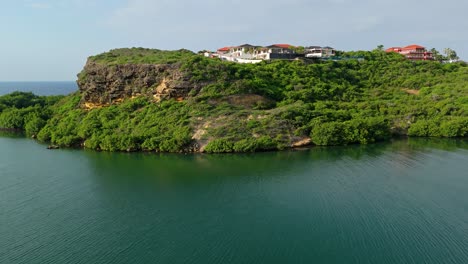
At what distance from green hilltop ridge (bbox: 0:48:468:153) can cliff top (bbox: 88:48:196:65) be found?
0.56 feet

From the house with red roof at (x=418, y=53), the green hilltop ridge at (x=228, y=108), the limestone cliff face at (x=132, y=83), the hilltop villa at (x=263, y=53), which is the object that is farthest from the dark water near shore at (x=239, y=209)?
the house with red roof at (x=418, y=53)

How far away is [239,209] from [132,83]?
106 feet

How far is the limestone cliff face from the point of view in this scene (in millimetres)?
46219

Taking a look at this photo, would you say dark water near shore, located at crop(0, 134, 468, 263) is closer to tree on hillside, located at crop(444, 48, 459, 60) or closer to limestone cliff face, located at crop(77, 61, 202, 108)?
limestone cliff face, located at crop(77, 61, 202, 108)

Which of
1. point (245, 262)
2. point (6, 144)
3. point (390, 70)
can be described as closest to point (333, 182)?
Answer: point (245, 262)

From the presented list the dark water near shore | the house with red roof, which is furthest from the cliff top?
the house with red roof

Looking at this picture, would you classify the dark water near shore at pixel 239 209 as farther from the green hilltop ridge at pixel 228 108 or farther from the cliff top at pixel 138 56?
the cliff top at pixel 138 56

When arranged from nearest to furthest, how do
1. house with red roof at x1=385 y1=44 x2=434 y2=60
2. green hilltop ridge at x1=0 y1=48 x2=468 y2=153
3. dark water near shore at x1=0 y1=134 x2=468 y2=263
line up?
dark water near shore at x1=0 y1=134 x2=468 y2=263 < green hilltop ridge at x1=0 y1=48 x2=468 y2=153 < house with red roof at x1=385 y1=44 x2=434 y2=60

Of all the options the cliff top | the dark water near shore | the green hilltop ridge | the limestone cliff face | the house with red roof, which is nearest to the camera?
the dark water near shore

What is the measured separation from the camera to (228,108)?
42.9 m

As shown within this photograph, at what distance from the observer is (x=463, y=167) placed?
31.2m

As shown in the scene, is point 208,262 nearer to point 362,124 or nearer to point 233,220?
point 233,220

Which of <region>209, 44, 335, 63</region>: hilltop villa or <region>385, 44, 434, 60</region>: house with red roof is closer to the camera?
<region>209, 44, 335, 63</region>: hilltop villa

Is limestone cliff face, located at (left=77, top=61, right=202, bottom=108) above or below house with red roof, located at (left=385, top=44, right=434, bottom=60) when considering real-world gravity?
below
